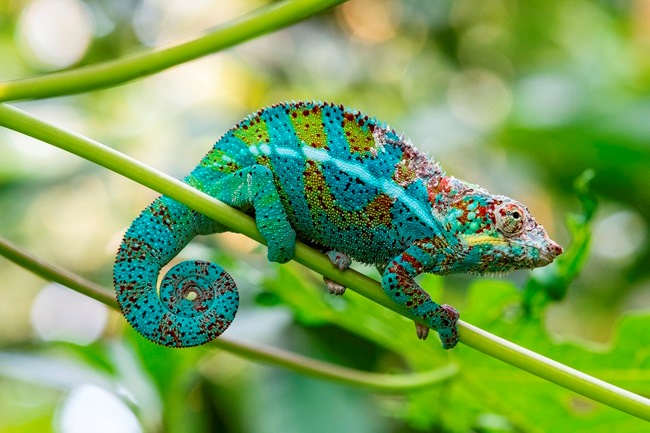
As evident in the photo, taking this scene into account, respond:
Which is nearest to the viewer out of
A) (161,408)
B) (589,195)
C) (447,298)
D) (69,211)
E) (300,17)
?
(300,17)

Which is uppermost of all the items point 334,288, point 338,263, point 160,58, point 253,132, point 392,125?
point 160,58

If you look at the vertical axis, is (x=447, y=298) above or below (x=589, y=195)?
below

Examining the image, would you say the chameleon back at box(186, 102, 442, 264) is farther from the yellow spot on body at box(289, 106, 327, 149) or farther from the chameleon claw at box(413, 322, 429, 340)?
the chameleon claw at box(413, 322, 429, 340)

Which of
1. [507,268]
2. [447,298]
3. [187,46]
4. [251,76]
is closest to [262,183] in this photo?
[187,46]

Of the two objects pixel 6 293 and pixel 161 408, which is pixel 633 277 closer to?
pixel 161 408

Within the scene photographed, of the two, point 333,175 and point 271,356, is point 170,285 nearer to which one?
point 271,356

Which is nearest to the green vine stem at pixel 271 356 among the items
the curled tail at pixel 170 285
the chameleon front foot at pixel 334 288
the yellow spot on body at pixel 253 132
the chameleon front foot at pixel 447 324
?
the curled tail at pixel 170 285

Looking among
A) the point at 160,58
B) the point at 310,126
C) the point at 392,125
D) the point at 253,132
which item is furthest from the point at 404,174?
the point at 392,125
